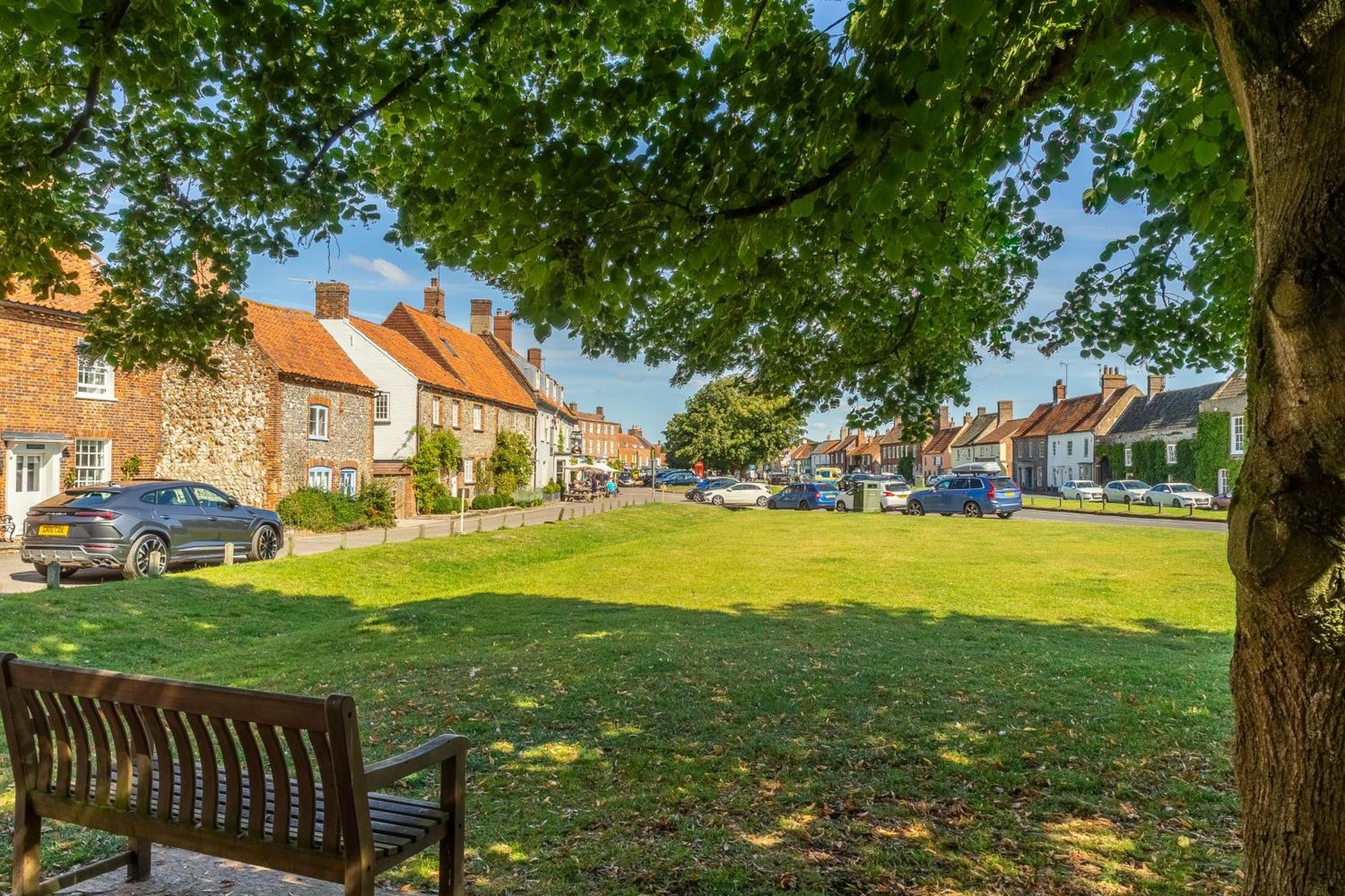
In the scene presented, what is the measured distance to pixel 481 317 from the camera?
5362 cm

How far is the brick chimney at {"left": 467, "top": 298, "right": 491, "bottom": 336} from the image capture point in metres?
53.5

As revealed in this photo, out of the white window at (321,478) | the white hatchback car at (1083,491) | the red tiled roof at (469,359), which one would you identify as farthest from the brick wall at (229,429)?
the white hatchback car at (1083,491)

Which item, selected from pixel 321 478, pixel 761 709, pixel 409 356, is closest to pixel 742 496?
pixel 409 356

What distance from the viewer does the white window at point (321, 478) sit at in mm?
28391

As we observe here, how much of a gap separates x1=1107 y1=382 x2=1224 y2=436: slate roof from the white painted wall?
157ft

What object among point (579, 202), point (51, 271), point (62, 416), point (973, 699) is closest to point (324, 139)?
point (51, 271)

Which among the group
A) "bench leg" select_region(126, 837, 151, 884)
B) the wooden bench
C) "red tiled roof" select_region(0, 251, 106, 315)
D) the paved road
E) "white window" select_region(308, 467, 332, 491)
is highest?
"red tiled roof" select_region(0, 251, 106, 315)

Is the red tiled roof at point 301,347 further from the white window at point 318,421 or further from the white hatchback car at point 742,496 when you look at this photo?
the white hatchback car at point 742,496

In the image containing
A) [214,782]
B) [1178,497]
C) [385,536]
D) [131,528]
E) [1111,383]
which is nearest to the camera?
[214,782]

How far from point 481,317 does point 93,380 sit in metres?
32.6

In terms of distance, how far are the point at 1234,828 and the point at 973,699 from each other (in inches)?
99.2

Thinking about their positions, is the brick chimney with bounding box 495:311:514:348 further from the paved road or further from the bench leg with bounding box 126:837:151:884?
the bench leg with bounding box 126:837:151:884

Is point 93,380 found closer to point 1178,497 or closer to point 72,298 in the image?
point 72,298

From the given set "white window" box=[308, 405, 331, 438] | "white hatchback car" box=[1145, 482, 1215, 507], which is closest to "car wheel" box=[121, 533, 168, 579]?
"white window" box=[308, 405, 331, 438]
